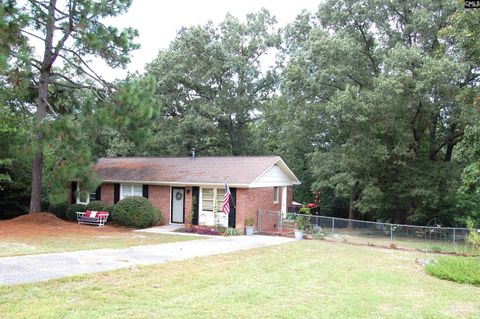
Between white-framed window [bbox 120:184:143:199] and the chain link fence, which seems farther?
white-framed window [bbox 120:184:143:199]

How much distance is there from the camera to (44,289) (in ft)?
26.8

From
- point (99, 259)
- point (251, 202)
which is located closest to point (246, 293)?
point (99, 259)

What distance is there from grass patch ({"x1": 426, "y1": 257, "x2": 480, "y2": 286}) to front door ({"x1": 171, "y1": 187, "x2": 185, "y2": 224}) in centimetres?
1390

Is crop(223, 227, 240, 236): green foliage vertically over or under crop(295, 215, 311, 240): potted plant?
under

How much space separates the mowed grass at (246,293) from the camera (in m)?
7.09

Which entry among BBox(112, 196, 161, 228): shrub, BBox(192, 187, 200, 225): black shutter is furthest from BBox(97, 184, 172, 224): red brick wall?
BBox(192, 187, 200, 225): black shutter

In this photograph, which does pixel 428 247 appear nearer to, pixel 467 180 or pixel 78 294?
pixel 467 180

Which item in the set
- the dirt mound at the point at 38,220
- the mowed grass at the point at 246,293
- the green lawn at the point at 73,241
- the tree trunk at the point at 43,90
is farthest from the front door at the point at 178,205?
the mowed grass at the point at 246,293

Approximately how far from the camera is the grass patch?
428 inches

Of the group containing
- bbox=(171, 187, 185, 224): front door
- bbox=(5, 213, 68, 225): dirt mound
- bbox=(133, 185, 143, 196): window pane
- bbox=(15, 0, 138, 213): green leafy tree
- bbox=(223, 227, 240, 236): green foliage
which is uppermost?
bbox=(15, 0, 138, 213): green leafy tree

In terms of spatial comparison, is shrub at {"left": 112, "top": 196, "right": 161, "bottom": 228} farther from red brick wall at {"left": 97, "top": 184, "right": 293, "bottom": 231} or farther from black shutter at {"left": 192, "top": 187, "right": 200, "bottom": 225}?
black shutter at {"left": 192, "top": 187, "right": 200, "bottom": 225}

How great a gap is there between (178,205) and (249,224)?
443 cm

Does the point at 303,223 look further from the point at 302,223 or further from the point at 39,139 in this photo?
the point at 39,139

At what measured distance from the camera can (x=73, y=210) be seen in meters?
25.2
